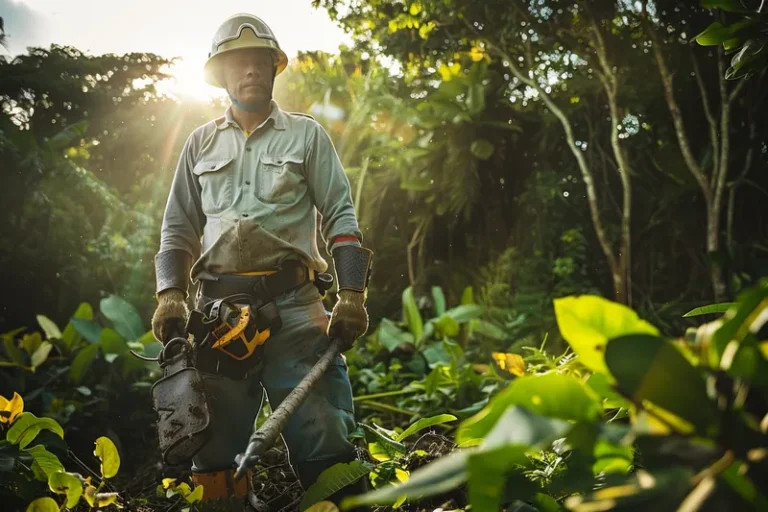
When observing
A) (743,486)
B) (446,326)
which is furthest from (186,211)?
(446,326)

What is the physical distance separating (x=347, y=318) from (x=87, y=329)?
2.37m

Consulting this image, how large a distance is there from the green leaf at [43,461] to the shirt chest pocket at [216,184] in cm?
92

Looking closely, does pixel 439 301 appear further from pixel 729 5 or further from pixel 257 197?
pixel 729 5

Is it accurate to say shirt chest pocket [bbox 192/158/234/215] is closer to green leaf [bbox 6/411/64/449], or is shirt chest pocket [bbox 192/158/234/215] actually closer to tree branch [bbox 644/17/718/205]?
green leaf [bbox 6/411/64/449]

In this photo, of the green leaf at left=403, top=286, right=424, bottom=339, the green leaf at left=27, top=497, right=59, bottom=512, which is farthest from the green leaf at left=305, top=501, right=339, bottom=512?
the green leaf at left=403, top=286, right=424, bottom=339

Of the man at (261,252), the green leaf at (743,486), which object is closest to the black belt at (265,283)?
the man at (261,252)

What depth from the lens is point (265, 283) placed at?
7.10ft

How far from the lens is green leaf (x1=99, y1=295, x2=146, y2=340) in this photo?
404cm

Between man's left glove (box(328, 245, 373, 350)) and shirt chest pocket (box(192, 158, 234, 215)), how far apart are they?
0.42m

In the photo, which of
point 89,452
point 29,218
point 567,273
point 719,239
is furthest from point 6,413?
point 719,239

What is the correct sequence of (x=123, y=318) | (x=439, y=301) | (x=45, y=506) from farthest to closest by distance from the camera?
(x=439, y=301)
(x=123, y=318)
(x=45, y=506)

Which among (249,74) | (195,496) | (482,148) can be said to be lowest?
(195,496)

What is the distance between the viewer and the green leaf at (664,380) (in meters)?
0.51

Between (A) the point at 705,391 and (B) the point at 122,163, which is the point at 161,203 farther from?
(A) the point at 705,391
